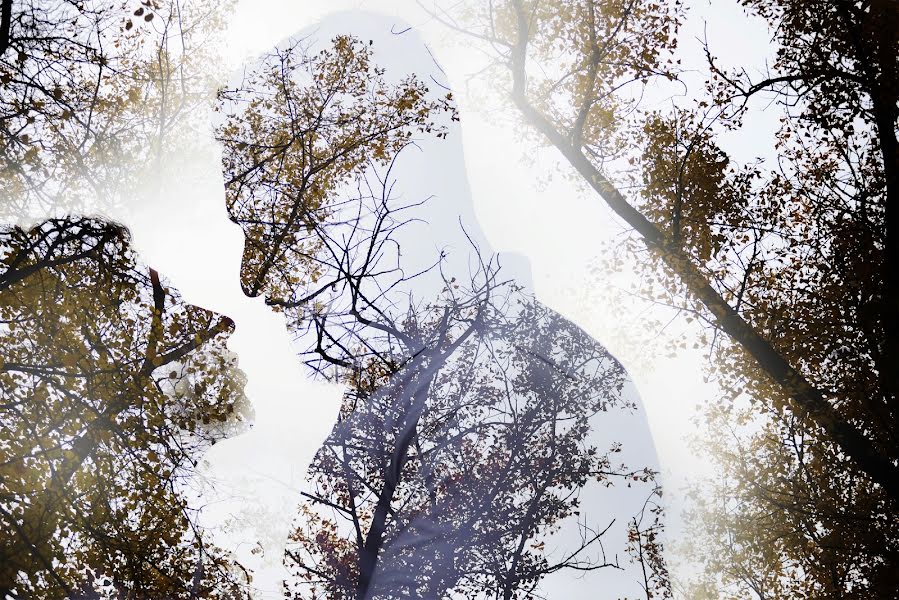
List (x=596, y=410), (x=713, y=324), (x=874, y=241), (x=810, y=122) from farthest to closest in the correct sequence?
1. (x=596, y=410)
2. (x=810, y=122)
3. (x=874, y=241)
4. (x=713, y=324)

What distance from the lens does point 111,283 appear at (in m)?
8.70

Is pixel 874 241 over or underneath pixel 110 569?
over

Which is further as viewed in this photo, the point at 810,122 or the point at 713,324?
the point at 810,122

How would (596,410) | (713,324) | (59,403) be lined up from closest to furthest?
1. (59,403)
2. (713,324)
3. (596,410)

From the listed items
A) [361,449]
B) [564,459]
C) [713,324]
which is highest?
[713,324]

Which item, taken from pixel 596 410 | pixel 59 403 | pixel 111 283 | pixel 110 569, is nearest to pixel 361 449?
pixel 110 569

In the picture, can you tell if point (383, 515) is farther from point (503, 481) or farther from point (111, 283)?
point (111, 283)

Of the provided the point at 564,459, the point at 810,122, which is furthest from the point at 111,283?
the point at 810,122

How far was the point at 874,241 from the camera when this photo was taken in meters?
10.8

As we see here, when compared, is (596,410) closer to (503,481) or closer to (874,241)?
(503,481)

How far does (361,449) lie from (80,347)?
449 cm

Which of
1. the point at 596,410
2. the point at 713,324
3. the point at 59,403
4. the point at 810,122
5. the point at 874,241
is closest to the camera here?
the point at 59,403

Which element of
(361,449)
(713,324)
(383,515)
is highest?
(713,324)

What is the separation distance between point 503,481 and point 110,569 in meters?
7.17
